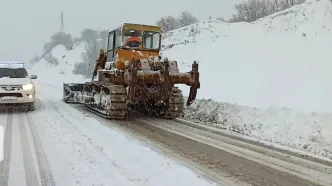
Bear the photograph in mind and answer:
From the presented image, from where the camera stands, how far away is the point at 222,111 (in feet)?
43.6

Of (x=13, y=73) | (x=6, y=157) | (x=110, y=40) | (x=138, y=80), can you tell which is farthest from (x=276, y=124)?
(x=13, y=73)

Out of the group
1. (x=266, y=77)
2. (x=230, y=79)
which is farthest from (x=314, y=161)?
(x=230, y=79)

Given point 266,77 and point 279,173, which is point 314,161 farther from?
point 266,77

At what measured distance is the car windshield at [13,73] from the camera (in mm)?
15208

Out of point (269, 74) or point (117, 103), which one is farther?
point (269, 74)

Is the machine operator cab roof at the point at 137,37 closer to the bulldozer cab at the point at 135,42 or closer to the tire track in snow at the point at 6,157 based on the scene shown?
the bulldozer cab at the point at 135,42

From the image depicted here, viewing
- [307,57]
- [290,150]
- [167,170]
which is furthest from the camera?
[307,57]

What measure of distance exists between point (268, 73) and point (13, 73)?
13.6m

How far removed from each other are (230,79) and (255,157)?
630 inches

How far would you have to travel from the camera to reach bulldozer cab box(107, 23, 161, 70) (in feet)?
46.3

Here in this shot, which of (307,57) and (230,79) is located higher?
(307,57)

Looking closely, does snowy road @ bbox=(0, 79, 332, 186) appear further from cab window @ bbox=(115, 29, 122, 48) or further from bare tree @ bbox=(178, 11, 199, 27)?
bare tree @ bbox=(178, 11, 199, 27)

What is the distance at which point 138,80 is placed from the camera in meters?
12.4

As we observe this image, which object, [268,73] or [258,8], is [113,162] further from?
[258,8]
